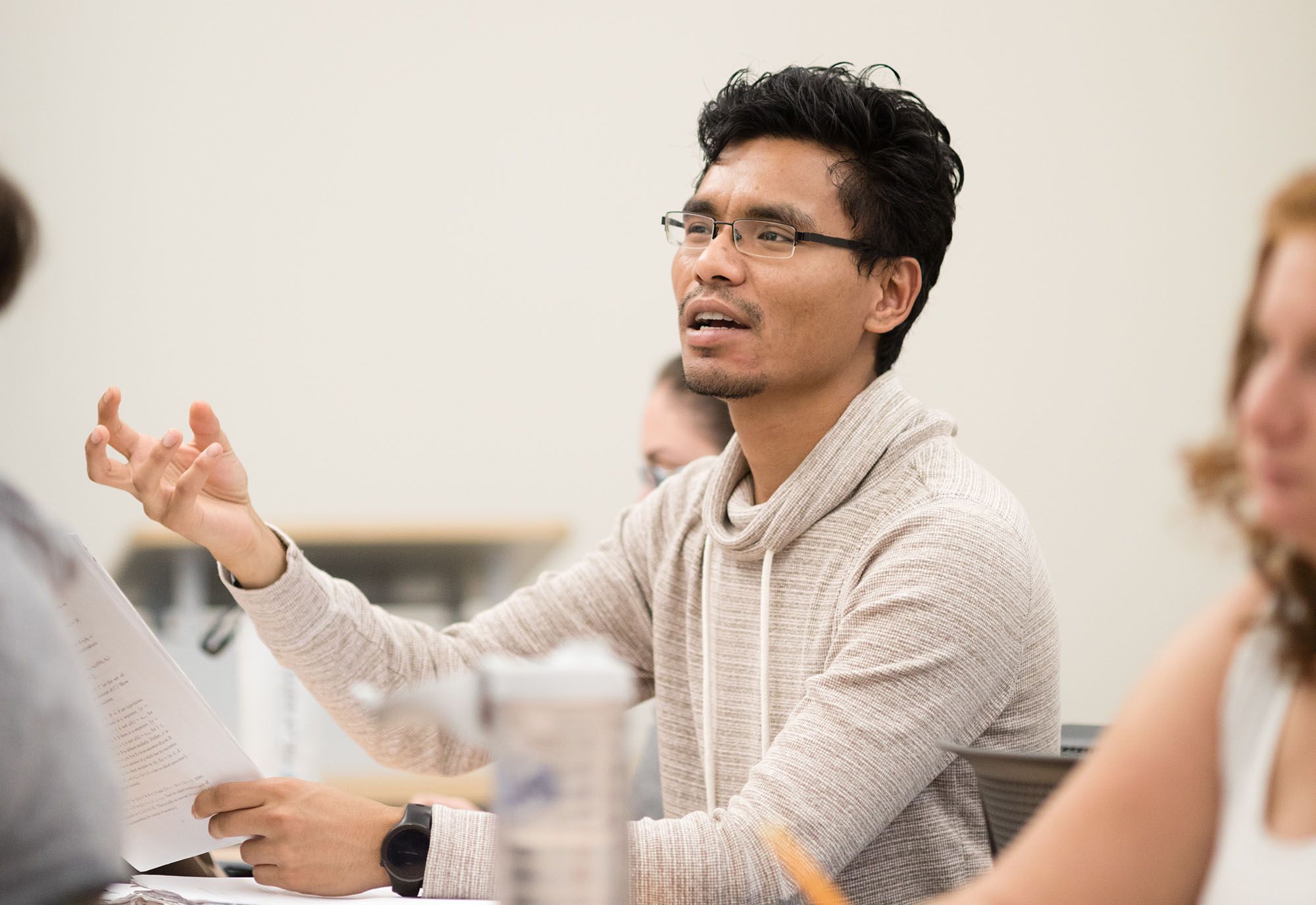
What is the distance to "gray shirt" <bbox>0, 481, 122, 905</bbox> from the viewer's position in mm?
614

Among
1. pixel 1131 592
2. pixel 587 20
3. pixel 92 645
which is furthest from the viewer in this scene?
pixel 587 20

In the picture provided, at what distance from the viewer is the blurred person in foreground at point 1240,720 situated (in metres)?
0.52

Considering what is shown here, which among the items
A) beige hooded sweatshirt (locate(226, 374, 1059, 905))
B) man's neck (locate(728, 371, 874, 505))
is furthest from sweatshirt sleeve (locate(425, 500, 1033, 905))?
man's neck (locate(728, 371, 874, 505))

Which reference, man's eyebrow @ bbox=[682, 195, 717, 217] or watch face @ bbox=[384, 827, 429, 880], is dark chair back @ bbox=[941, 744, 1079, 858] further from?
man's eyebrow @ bbox=[682, 195, 717, 217]

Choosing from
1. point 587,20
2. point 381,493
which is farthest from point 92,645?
point 587,20

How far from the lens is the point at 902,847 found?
1.12 m

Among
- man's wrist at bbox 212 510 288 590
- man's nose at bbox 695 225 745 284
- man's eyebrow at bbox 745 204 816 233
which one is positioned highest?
man's eyebrow at bbox 745 204 816 233

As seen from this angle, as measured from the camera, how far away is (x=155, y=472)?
1137 mm

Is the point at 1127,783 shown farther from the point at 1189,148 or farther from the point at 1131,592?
the point at 1189,148

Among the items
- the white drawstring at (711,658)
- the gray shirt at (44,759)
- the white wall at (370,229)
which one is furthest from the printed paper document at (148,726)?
the white wall at (370,229)

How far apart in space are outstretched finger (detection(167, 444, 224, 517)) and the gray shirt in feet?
1.57

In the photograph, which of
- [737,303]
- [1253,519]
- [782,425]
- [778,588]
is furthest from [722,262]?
[1253,519]

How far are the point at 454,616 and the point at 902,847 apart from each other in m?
2.07

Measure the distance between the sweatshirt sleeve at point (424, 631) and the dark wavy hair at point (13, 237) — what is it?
0.54 m
